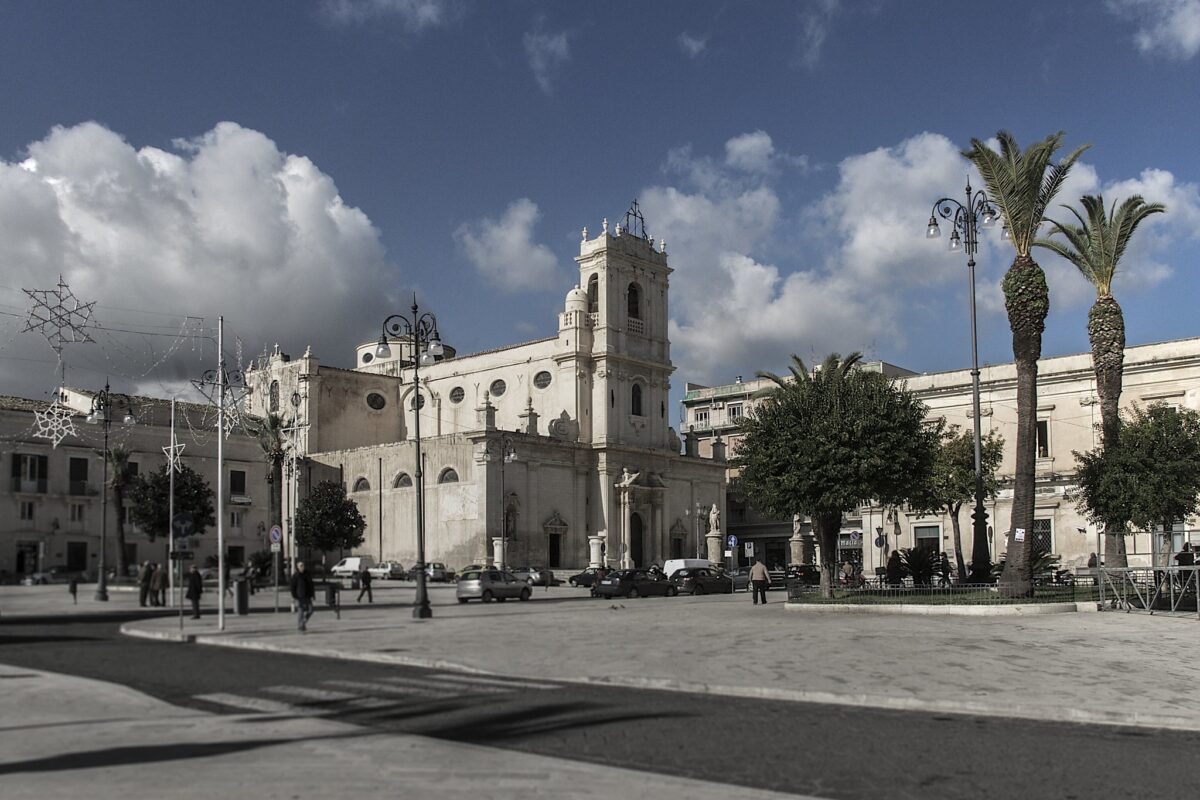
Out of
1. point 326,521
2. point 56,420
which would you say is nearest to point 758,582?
point 56,420

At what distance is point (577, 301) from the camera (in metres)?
71.2

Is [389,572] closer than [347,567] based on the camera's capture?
No

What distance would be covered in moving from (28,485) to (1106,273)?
4787 centimetres

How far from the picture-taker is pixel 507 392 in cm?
7444

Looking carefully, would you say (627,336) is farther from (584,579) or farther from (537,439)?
(584,579)

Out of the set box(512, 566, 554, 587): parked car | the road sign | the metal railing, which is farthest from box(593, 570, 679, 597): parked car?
the road sign

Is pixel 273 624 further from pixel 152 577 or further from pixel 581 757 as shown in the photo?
pixel 581 757

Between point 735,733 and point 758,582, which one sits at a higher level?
point 735,733

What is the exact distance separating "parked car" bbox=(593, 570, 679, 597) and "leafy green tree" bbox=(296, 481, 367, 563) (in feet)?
50.1

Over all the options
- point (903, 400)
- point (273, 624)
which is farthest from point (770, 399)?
point (273, 624)

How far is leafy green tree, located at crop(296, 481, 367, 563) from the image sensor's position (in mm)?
54219

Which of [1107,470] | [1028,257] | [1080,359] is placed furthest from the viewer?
[1080,359]

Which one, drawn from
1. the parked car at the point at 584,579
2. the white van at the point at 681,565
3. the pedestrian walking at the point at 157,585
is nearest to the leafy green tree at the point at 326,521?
the parked car at the point at 584,579

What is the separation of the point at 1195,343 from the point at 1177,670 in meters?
42.6
